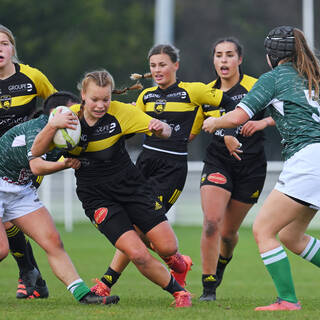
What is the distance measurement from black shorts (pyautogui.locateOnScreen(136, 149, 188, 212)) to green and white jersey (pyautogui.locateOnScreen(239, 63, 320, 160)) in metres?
1.82

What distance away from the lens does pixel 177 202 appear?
19641 millimetres

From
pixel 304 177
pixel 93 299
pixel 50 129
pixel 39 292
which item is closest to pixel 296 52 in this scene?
pixel 304 177

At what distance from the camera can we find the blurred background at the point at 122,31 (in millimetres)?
37406

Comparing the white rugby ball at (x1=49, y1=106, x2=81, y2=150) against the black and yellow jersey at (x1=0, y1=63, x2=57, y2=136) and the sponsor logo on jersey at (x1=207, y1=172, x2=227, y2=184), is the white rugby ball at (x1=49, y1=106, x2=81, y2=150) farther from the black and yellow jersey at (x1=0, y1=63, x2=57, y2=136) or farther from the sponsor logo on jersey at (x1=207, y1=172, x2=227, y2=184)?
the sponsor logo on jersey at (x1=207, y1=172, x2=227, y2=184)

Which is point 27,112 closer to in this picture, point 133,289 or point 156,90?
point 156,90

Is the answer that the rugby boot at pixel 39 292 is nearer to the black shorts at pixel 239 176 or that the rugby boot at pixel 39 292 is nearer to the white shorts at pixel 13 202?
the white shorts at pixel 13 202

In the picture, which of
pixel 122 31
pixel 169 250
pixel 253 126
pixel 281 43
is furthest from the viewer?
pixel 122 31

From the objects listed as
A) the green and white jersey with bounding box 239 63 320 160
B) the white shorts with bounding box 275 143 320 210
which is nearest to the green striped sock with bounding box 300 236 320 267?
the white shorts with bounding box 275 143 320 210

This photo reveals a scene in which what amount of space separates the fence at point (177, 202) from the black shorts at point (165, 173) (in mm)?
9795

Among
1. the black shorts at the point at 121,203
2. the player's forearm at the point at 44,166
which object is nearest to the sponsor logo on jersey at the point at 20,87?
the black shorts at the point at 121,203

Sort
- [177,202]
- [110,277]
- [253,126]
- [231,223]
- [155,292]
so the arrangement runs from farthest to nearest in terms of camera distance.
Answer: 1. [177,202]
2. [155,292]
3. [231,223]
4. [110,277]
5. [253,126]

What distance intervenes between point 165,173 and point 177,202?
11252 millimetres

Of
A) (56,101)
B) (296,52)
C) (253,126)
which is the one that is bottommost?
(253,126)

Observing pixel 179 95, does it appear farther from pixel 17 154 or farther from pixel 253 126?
pixel 17 154
